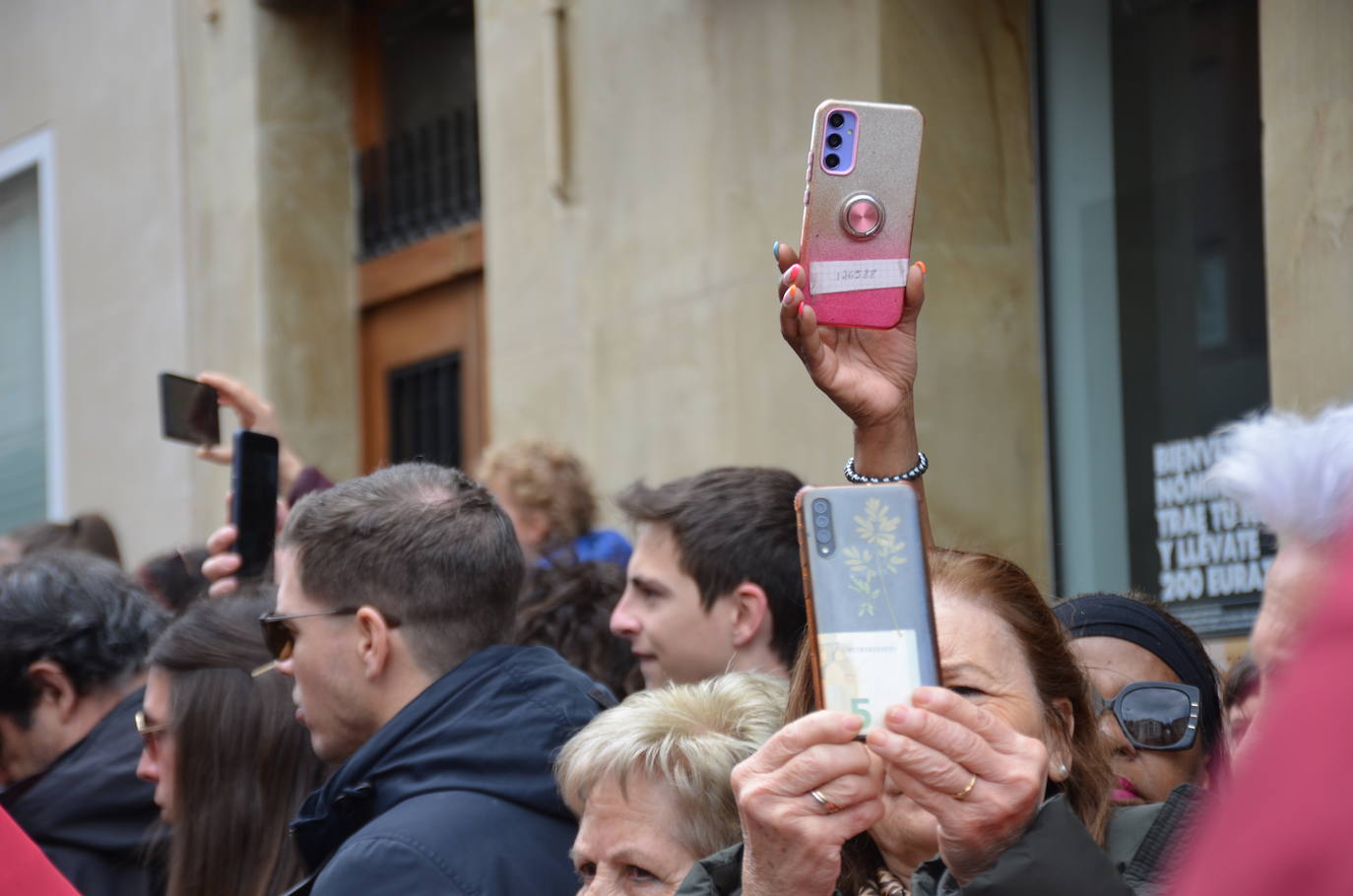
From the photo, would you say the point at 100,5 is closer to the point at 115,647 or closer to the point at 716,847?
the point at 115,647

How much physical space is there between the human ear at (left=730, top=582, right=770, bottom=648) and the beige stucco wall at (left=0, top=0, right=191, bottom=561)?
690 centimetres

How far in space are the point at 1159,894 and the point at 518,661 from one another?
56.5 inches

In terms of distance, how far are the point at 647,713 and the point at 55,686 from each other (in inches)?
80.5

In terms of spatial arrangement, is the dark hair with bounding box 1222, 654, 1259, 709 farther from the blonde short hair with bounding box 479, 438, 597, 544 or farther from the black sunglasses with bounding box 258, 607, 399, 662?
the blonde short hair with bounding box 479, 438, 597, 544

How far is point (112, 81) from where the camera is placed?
11109mm

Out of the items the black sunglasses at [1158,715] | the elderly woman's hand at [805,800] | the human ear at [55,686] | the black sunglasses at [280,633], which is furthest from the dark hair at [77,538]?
the elderly woman's hand at [805,800]

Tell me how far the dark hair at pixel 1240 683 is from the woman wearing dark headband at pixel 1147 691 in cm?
12

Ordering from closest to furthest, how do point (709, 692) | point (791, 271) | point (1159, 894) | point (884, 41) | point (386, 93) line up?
point (1159, 894) → point (791, 271) → point (709, 692) → point (884, 41) → point (386, 93)

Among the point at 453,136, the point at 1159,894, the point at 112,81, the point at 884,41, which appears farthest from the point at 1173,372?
the point at 112,81

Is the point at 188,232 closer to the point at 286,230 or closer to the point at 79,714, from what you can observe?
the point at 286,230

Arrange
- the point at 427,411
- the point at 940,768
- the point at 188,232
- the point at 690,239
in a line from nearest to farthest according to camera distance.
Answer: the point at 940,768 → the point at 690,239 → the point at 427,411 → the point at 188,232

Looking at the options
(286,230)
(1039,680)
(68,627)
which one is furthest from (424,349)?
(1039,680)

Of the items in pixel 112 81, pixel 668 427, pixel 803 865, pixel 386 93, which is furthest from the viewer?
pixel 112 81

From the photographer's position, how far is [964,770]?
5.68 feet
